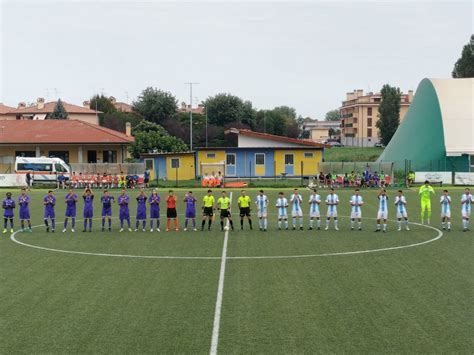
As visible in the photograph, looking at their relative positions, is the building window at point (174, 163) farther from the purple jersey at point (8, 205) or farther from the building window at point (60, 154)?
the purple jersey at point (8, 205)

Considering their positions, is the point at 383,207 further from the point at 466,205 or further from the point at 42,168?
the point at 42,168

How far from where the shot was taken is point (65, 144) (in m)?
69.7

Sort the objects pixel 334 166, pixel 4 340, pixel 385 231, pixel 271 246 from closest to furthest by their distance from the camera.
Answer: pixel 4 340 → pixel 271 246 → pixel 385 231 → pixel 334 166

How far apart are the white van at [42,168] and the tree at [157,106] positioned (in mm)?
48971

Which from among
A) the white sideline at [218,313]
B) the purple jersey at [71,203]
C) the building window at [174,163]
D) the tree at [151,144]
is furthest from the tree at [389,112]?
the white sideline at [218,313]

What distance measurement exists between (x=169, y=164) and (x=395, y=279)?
160 feet

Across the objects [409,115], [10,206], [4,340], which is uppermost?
[409,115]

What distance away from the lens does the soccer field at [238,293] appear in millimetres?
12148

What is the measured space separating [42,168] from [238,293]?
47.9 m

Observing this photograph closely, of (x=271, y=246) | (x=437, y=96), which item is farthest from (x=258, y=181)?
(x=271, y=246)

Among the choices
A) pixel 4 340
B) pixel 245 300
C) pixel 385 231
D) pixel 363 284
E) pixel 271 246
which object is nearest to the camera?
pixel 4 340

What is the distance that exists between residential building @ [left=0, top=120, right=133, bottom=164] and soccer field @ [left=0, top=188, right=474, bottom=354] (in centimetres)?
4484

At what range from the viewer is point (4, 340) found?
12266mm

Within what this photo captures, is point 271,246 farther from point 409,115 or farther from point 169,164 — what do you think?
point 409,115
